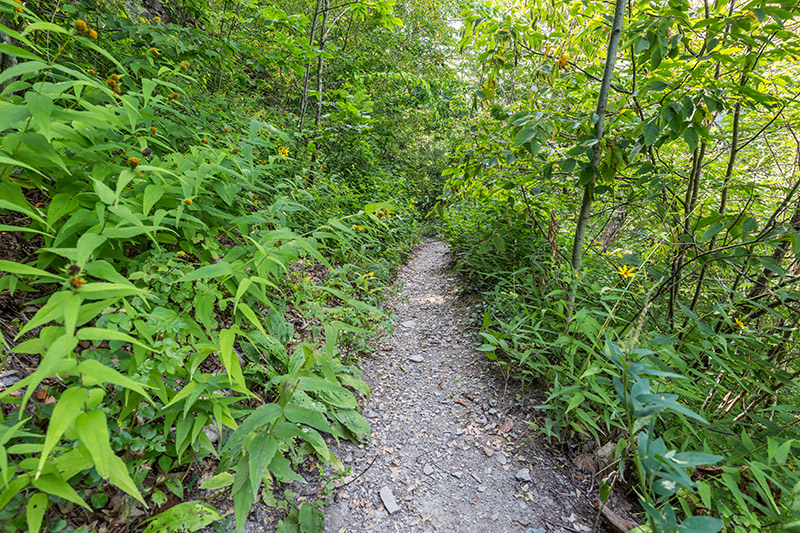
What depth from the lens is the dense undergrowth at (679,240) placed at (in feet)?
→ 5.79

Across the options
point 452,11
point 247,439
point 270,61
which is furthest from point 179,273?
point 452,11

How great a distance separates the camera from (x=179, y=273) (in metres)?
1.58

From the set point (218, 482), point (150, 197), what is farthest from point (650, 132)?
point (218, 482)

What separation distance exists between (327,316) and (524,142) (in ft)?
6.34

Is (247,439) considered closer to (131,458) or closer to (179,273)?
(131,458)

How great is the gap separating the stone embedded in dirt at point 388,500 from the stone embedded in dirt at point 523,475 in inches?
34.1

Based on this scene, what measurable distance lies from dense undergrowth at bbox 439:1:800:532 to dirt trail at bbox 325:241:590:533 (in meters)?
0.29

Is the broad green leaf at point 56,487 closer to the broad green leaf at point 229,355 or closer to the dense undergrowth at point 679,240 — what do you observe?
the broad green leaf at point 229,355

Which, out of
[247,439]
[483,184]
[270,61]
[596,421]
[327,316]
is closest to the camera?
[247,439]

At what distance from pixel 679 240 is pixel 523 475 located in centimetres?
193

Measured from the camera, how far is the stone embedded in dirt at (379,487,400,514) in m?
2.00

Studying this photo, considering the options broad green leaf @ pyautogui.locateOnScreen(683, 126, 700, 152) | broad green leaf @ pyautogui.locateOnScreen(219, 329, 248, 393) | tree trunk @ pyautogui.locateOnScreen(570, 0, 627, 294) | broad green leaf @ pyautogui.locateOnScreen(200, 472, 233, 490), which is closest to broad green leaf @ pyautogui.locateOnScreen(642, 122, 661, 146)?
broad green leaf @ pyautogui.locateOnScreen(683, 126, 700, 152)

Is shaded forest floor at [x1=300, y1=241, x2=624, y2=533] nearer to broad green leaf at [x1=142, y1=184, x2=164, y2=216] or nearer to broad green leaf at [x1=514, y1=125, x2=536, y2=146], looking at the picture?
broad green leaf at [x1=142, y1=184, x2=164, y2=216]

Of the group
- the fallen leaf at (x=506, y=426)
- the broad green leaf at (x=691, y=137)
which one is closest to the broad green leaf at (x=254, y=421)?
the fallen leaf at (x=506, y=426)
